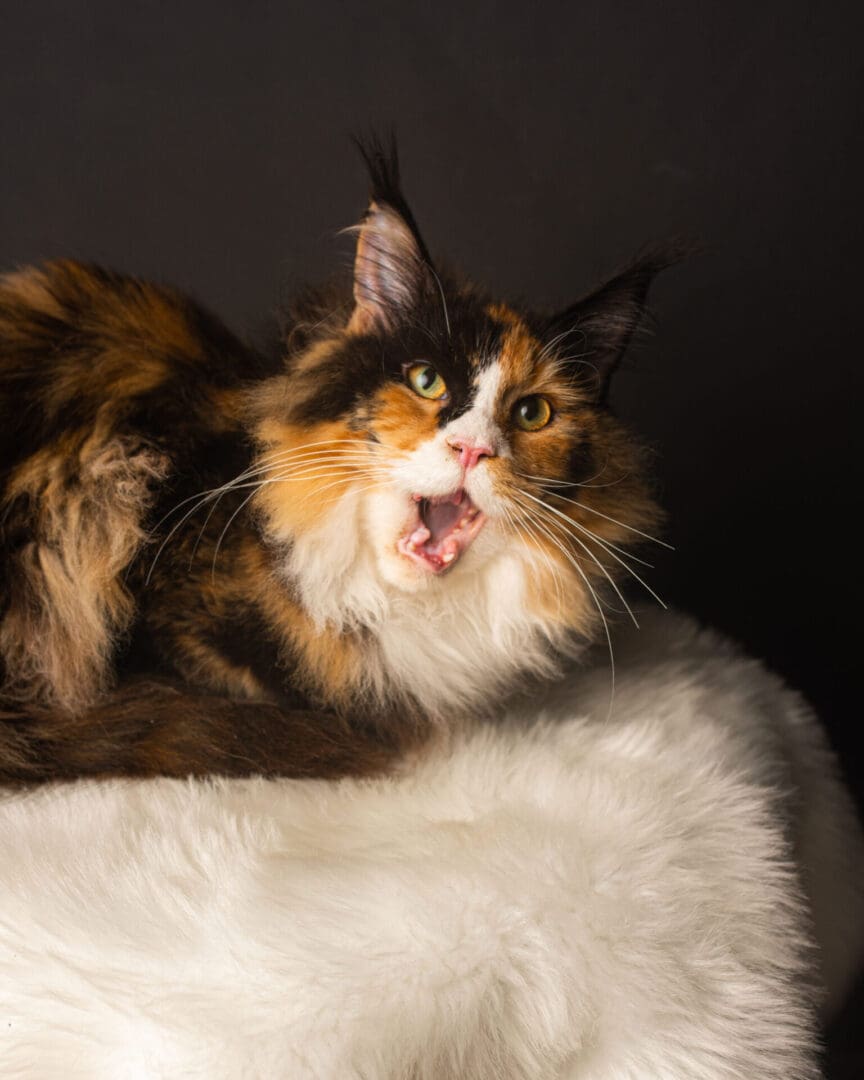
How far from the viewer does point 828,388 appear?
1913 mm

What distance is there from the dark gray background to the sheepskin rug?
0.96 meters

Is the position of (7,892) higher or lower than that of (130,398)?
lower

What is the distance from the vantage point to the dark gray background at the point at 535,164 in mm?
Result: 1780

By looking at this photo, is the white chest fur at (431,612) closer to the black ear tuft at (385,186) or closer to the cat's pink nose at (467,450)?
the cat's pink nose at (467,450)

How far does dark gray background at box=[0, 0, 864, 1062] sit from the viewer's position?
178 centimetres

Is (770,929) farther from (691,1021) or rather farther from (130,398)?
(130,398)

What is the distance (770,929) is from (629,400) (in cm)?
115

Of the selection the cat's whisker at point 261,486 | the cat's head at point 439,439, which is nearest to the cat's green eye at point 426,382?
the cat's head at point 439,439

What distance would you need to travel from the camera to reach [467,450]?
103 centimetres

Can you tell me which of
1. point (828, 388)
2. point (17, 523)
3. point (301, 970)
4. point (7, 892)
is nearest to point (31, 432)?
point (17, 523)

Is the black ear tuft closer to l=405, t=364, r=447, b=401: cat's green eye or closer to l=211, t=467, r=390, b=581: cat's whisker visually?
l=405, t=364, r=447, b=401: cat's green eye

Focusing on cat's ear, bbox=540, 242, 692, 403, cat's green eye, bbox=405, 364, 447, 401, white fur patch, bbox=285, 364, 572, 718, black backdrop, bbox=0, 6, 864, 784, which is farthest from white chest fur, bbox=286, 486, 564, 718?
black backdrop, bbox=0, 6, 864, 784

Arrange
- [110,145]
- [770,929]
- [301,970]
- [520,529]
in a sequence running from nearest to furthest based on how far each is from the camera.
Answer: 1. [301,970]
2. [770,929]
3. [520,529]
4. [110,145]

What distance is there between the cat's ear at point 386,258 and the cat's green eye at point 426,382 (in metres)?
0.09
